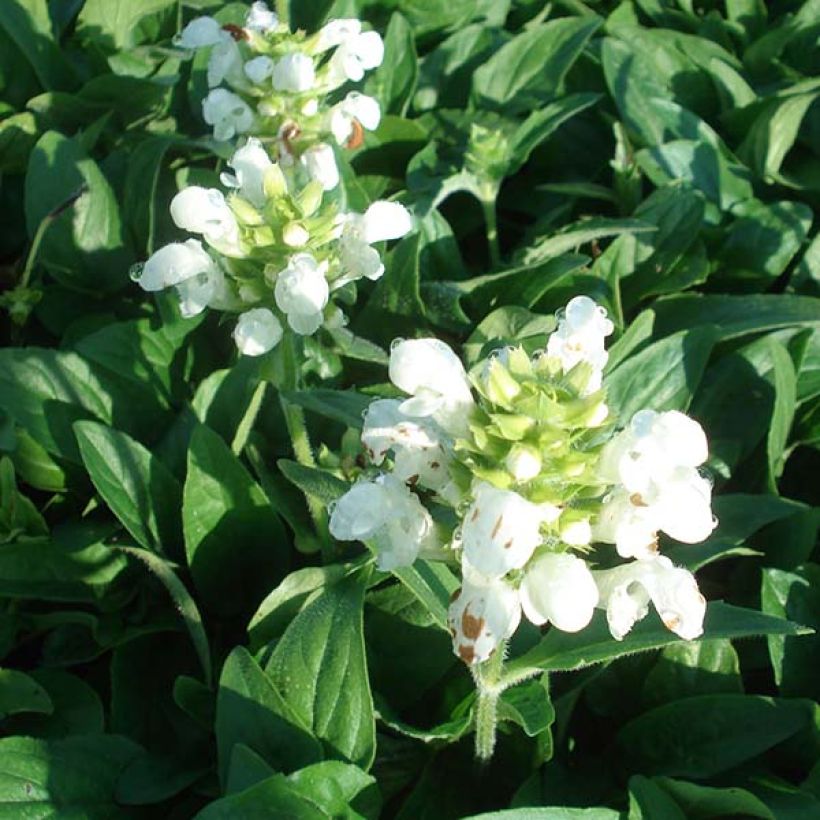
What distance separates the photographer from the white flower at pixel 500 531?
1881 millimetres

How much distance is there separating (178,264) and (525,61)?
7.99ft

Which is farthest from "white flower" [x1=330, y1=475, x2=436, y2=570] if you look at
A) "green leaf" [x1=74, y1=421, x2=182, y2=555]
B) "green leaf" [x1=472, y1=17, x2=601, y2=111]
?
"green leaf" [x1=472, y1=17, x2=601, y2=111]

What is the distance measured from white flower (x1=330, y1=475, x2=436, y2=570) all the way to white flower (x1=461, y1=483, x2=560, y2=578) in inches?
9.5

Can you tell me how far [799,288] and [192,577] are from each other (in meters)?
2.33

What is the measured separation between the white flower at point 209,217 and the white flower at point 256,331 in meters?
0.16

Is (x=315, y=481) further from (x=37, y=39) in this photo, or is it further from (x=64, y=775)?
(x=37, y=39)

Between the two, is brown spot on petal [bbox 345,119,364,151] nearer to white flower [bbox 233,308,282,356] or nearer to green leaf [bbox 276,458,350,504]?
white flower [bbox 233,308,282,356]

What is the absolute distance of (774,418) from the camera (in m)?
3.33

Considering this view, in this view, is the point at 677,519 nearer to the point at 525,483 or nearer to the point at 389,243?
the point at 525,483

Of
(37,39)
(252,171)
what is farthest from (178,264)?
(37,39)

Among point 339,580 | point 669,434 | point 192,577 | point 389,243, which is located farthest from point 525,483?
point 389,243

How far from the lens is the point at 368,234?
285cm

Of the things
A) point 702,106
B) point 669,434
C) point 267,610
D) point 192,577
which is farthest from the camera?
point 702,106

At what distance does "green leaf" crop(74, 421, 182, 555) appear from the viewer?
10.4 feet
